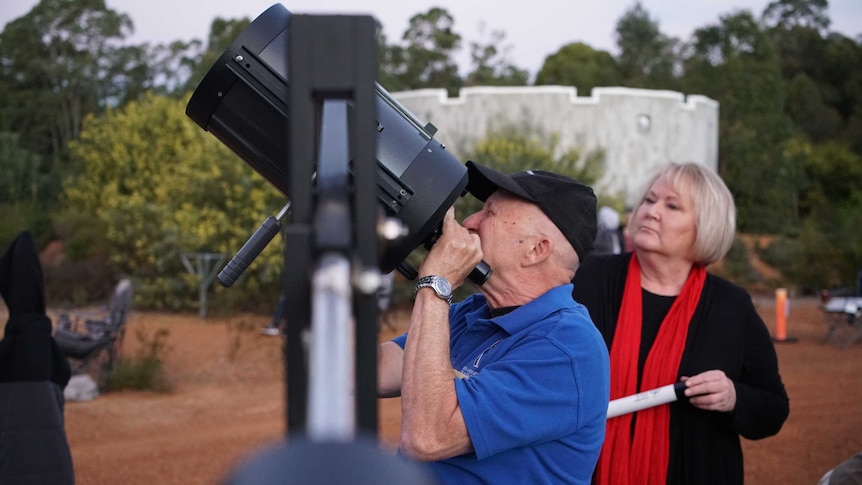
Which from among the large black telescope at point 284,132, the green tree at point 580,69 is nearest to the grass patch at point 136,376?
the large black telescope at point 284,132

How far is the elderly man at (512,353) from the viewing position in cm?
200

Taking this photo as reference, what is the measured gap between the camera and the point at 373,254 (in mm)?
811

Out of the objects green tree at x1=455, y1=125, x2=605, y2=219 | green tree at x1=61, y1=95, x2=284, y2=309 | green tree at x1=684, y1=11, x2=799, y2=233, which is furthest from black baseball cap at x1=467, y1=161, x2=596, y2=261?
green tree at x1=684, y1=11, x2=799, y2=233

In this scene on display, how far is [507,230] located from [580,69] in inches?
1493

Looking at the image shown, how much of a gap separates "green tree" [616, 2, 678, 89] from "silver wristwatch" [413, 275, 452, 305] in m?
39.5

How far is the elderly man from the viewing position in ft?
6.56

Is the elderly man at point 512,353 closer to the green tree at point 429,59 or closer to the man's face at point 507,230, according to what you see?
the man's face at point 507,230

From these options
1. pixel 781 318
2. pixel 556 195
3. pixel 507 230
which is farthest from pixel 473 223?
pixel 781 318

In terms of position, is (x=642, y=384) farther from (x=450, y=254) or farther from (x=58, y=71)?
(x=58, y=71)

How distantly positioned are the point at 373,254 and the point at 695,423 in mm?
2630

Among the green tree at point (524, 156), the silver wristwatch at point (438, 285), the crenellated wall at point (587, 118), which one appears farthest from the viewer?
the crenellated wall at point (587, 118)

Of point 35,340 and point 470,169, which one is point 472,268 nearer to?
point 470,169

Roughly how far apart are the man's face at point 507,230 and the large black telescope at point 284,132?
34cm

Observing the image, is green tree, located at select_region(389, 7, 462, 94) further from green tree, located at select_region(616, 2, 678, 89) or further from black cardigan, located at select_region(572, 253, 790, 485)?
black cardigan, located at select_region(572, 253, 790, 485)
